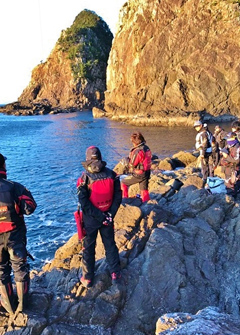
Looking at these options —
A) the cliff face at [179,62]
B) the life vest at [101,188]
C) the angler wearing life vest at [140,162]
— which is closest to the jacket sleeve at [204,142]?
the angler wearing life vest at [140,162]

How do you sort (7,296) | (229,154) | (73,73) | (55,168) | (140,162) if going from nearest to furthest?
(7,296)
(140,162)
(229,154)
(55,168)
(73,73)

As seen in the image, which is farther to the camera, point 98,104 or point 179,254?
point 98,104

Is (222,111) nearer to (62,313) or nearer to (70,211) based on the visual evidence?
(70,211)

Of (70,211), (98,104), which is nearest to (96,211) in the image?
(70,211)

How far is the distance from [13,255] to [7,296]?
732 millimetres

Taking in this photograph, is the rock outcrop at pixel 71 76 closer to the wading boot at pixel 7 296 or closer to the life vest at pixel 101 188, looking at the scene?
the life vest at pixel 101 188

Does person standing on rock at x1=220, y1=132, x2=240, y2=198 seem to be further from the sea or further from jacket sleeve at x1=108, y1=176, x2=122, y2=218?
the sea

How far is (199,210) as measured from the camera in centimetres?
780

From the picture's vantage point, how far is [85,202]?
16.9 ft

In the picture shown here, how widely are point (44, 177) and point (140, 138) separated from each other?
15966mm

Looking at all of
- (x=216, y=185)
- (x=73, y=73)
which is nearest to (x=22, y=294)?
(x=216, y=185)

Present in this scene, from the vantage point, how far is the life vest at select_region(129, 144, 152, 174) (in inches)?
317

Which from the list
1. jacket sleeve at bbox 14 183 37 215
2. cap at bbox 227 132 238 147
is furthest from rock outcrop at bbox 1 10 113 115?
jacket sleeve at bbox 14 183 37 215

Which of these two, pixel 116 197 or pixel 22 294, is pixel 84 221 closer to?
pixel 116 197
